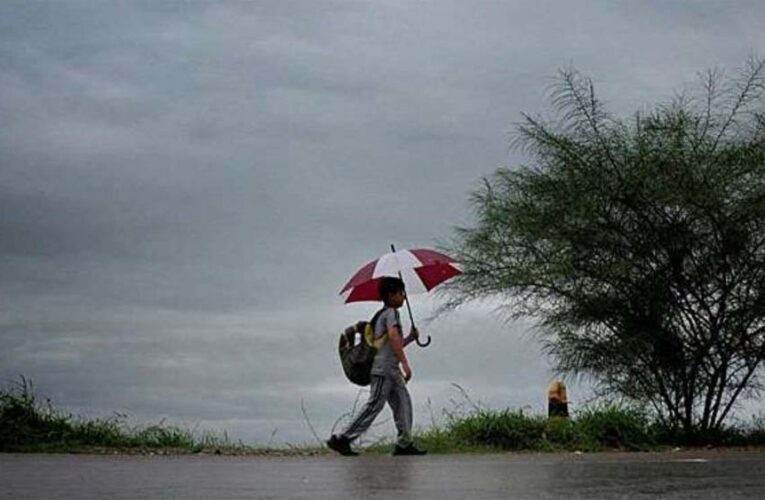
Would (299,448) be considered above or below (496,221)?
below

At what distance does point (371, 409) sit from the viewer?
51.2ft

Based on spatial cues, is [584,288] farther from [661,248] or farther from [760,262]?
[760,262]

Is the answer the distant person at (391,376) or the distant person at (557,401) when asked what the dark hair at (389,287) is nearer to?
the distant person at (391,376)

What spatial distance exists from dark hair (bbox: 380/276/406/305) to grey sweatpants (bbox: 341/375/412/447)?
89cm

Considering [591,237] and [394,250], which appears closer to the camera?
[394,250]

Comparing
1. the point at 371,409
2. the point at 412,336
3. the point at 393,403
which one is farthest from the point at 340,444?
the point at 412,336

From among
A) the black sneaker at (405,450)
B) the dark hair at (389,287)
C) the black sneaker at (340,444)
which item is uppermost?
the dark hair at (389,287)

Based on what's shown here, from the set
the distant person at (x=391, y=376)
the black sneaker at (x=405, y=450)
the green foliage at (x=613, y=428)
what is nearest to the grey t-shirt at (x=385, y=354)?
the distant person at (x=391, y=376)

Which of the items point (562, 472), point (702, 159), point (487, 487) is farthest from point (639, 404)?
point (487, 487)

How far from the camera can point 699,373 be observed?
68.4ft

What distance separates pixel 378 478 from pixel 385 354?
502cm

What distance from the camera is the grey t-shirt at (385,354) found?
15477 mm

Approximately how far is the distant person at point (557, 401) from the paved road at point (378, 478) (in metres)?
5.65

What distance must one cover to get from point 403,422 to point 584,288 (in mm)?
6175
